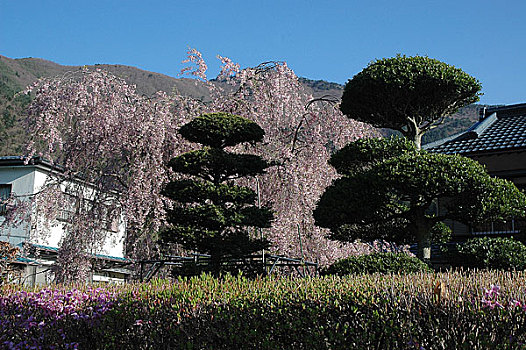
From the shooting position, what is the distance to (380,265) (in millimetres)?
7988

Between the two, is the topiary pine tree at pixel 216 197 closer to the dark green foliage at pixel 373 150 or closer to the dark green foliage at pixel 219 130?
the dark green foliage at pixel 219 130

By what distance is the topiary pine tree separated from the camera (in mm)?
9812

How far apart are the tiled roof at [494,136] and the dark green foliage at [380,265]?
28.5ft

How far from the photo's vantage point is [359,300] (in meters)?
4.30

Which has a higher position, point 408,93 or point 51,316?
point 408,93

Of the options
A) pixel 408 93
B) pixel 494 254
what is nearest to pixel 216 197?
pixel 408 93

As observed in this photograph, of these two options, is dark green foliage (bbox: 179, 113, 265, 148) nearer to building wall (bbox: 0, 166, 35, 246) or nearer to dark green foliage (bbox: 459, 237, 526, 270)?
dark green foliage (bbox: 459, 237, 526, 270)

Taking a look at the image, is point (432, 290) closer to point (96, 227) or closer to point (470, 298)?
point (470, 298)

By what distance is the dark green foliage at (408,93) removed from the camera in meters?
9.10

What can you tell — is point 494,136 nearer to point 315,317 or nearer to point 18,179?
point 315,317

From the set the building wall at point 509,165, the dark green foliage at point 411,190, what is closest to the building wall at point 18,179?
the dark green foliage at point 411,190

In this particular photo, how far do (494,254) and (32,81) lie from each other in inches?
3026

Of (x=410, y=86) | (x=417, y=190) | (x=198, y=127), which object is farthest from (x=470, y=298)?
(x=198, y=127)

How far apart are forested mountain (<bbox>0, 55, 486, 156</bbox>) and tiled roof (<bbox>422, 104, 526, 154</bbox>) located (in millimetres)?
4338
